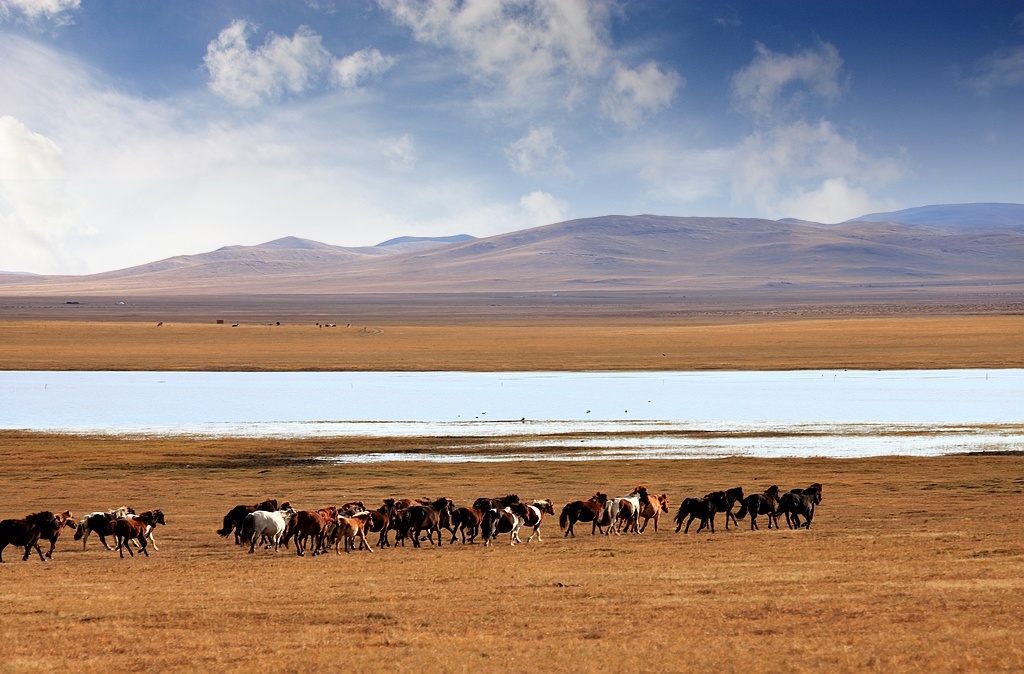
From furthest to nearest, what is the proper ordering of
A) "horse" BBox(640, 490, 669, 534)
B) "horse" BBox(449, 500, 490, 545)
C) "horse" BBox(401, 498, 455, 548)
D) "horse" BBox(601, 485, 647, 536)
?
"horse" BBox(640, 490, 669, 534), "horse" BBox(601, 485, 647, 536), "horse" BBox(449, 500, 490, 545), "horse" BBox(401, 498, 455, 548)

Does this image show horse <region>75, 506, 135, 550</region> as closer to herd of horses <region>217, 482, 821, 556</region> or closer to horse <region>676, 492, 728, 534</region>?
herd of horses <region>217, 482, 821, 556</region>

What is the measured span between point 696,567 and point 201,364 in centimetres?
5941

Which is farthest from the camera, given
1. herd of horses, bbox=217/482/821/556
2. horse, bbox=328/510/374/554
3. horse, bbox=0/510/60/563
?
horse, bbox=328/510/374/554

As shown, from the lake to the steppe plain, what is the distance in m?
3.27

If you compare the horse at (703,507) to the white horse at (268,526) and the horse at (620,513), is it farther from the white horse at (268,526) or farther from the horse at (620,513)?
the white horse at (268,526)

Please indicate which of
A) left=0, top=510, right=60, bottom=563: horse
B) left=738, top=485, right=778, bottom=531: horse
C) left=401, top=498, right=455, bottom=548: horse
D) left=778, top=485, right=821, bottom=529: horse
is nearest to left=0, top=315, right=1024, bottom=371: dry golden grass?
left=738, top=485, right=778, bottom=531: horse

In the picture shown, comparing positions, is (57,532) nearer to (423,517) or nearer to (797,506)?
(423,517)

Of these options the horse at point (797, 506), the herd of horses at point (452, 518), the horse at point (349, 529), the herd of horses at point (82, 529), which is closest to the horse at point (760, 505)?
the herd of horses at point (452, 518)

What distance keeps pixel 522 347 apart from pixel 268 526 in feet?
220

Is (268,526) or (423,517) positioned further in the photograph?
(423,517)

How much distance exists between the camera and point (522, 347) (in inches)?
3344

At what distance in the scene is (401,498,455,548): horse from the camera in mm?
19328

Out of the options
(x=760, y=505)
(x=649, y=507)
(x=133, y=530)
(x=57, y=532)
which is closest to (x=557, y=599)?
(x=649, y=507)

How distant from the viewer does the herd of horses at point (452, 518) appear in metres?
18.4
